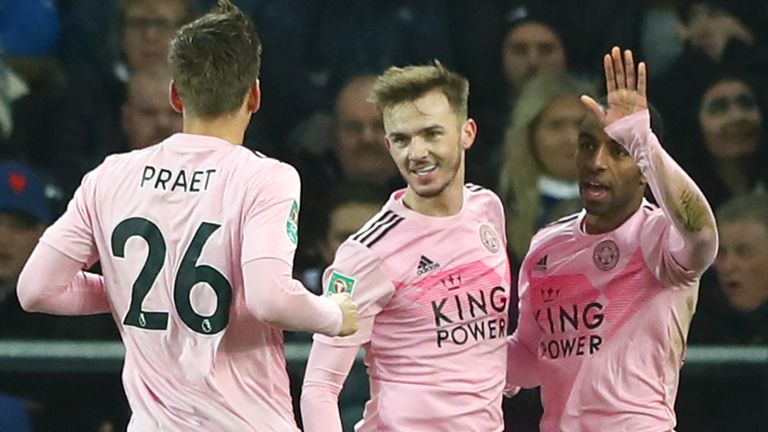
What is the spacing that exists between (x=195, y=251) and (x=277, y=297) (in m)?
0.24

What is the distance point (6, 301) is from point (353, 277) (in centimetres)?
239

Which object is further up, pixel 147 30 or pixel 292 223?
pixel 147 30

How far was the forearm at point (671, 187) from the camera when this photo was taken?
3.61m

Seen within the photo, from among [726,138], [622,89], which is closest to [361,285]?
[622,89]

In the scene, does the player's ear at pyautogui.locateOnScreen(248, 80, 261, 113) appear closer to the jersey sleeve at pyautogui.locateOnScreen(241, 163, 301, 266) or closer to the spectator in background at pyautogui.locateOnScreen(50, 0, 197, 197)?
the jersey sleeve at pyautogui.locateOnScreen(241, 163, 301, 266)

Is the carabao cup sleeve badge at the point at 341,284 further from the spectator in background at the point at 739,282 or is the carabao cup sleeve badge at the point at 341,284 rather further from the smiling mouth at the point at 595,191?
the spectator in background at the point at 739,282

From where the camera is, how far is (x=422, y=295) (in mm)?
3764

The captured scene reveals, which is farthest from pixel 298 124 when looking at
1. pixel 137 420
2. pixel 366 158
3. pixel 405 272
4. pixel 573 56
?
pixel 137 420

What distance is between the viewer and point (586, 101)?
147 inches

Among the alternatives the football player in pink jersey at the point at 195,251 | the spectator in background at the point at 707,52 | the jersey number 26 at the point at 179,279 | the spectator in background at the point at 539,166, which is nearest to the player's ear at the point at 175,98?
the football player in pink jersey at the point at 195,251

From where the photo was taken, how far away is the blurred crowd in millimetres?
5895

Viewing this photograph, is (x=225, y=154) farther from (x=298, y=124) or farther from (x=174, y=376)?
(x=298, y=124)

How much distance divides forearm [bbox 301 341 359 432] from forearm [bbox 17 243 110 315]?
0.58 m

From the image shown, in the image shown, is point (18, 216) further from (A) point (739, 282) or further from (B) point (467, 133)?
(A) point (739, 282)
